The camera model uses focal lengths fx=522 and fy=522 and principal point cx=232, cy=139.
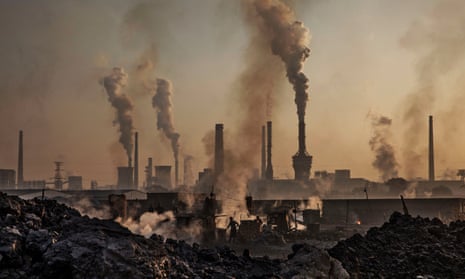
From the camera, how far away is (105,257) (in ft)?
32.2

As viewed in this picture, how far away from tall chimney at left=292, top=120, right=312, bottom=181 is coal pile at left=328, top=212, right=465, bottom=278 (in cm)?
4998

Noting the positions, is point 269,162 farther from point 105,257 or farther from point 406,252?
point 105,257

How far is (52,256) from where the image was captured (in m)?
10.1

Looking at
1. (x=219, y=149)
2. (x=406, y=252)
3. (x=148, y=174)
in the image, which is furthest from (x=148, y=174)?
(x=406, y=252)

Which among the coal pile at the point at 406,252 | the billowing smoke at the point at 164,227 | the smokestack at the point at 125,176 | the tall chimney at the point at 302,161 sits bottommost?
the billowing smoke at the point at 164,227

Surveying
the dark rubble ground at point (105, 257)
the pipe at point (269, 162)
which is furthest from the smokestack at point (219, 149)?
the dark rubble ground at point (105, 257)

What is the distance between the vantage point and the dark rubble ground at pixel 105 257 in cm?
984

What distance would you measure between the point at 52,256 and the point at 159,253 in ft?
6.88

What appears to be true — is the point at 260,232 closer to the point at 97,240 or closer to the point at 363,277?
the point at 363,277

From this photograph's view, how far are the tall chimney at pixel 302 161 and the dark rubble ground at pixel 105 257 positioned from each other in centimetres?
5573

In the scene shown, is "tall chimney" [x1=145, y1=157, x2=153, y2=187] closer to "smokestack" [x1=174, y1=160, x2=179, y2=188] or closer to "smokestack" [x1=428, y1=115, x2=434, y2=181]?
"smokestack" [x1=174, y1=160, x2=179, y2=188]

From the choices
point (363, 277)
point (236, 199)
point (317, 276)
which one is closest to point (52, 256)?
point (317, 276)

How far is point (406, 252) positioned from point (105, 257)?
10.3 meters

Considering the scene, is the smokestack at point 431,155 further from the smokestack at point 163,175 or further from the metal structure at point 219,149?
the smokestack at point 163,175
